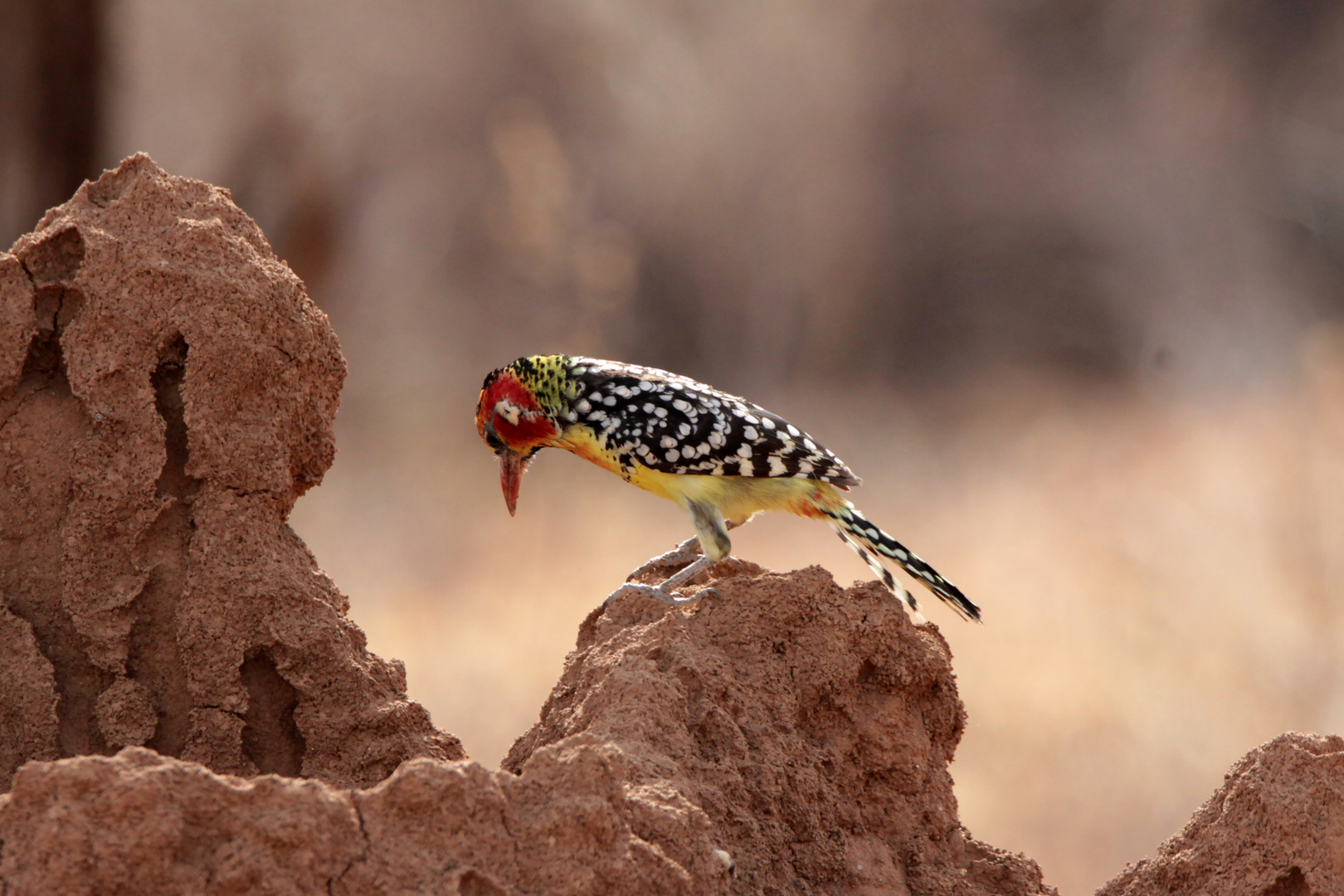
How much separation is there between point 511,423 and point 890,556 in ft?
5.52

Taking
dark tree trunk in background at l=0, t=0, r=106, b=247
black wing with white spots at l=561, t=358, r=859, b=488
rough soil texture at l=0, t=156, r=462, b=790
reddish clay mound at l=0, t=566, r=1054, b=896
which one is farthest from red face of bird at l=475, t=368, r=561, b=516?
dark tree trunk in background at l=0, t=0, r=106, b=247

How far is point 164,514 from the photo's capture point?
3553 mm

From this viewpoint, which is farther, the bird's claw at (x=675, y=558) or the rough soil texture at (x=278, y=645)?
the bird's claw at (x=675, y=558)

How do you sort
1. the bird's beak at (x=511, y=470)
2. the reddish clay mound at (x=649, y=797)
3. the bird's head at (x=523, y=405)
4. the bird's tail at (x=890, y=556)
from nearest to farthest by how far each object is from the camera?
the reddish clay mound at (x=649, y=797) < the bird's tail at (x=890, y=556) < the bird's head at (x=523, y=405) < the bird's beak at (x=511, y=470)

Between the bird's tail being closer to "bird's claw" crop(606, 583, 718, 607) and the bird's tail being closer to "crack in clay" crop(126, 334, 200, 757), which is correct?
"bird's claw" crop(606, 583, 718, 607)

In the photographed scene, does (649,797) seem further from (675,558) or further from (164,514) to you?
(675,558)

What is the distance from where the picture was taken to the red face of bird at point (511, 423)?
5039 millimetres

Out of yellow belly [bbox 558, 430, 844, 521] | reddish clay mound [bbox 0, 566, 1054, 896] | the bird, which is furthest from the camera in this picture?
yellow belly [bbox 558, 430, 844, 521]

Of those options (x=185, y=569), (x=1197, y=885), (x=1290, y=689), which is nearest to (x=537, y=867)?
(x=185, y=569)

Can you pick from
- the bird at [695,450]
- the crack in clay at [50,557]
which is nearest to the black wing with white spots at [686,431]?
the bird at [695,450]

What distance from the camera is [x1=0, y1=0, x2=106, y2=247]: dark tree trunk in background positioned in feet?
40.2

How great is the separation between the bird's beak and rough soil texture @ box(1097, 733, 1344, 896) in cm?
294

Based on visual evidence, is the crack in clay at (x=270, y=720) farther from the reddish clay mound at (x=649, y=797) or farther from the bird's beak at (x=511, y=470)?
the bird's beak at (x=511, y=470)

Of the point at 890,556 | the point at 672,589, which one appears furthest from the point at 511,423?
the point at 890,556
